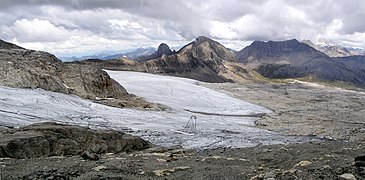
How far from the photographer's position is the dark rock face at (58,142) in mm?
16234

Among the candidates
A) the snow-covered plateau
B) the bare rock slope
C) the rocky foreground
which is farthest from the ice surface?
the rocky foreground

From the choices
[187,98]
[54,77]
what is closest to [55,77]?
[54,77]

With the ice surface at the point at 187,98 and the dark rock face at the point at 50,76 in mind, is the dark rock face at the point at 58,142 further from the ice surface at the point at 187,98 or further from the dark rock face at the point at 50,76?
the ice surface at the point at 187,98

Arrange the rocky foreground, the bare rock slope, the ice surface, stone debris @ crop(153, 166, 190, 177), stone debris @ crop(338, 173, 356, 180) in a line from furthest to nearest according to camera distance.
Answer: the ice surface → the bare rock slope → stone debris @ crop(153, 166, 190, 177) → the rocky foreground → stone debris @ crop(338, 173, 356, 180)

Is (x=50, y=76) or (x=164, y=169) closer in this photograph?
(x=164, y=169)

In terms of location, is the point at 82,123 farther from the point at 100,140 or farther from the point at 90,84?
the point at 90,84

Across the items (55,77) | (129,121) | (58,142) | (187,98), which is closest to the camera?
(58,142)

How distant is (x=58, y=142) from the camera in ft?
62.3

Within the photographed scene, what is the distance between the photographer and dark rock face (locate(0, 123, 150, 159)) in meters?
16.2

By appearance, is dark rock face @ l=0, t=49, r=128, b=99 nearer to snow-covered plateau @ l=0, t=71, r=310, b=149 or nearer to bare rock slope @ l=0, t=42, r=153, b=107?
bare rock slope @ l=0, t=42, r=153, b=107

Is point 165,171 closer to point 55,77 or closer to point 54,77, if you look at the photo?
point 54,77

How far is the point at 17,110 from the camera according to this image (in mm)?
32719

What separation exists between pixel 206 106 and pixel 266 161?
54.1m

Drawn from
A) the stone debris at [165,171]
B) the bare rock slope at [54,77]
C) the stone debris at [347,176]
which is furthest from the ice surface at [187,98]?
the stone debris at [347,176]
